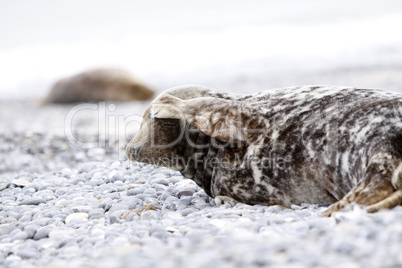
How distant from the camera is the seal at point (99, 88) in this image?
12.6 m

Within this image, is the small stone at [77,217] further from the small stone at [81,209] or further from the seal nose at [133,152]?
the seal nose at [133,152]

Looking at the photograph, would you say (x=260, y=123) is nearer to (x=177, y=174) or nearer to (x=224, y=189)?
(x=224, y=189)

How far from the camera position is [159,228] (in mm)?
2211

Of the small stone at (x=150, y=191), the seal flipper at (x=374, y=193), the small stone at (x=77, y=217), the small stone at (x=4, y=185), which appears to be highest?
the seal flipper at (x=374, y=193)

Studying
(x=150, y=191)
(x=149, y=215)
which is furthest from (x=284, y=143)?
(x=150, y=191)

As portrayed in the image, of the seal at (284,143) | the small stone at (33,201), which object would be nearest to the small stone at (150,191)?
the seal at (284,143)

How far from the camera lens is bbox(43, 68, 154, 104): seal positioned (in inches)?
494

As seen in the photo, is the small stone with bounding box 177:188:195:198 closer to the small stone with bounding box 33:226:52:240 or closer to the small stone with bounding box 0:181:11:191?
the small stone with bounding box 33:226:52:240

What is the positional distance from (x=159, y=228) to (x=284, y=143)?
855 millimetres

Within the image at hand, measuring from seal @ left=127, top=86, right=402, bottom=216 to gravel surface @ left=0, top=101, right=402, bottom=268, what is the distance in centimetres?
13

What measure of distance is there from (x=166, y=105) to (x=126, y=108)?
812cm

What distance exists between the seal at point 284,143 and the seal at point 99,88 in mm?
9583

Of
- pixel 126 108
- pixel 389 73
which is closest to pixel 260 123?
pixel 126 108

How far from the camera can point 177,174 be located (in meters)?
3.83
